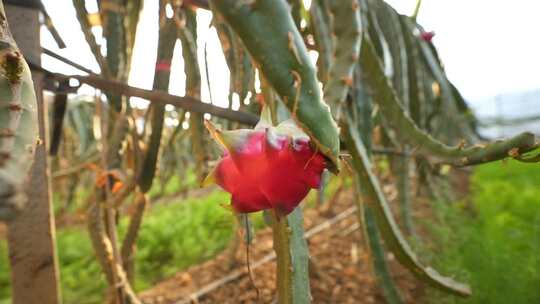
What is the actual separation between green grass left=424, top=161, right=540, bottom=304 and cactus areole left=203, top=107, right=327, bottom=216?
0.39m

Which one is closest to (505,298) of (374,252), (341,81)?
(374,252)

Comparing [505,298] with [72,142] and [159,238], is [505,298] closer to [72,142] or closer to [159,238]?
[159,238]

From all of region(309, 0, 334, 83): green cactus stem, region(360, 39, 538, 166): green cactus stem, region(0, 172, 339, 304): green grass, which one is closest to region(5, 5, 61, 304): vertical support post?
region(309, 0, 334, 83): green cactus stem

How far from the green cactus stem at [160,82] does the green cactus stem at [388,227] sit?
329mm

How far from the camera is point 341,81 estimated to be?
2.16 ft

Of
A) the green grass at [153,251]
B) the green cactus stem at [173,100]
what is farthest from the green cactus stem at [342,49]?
the green grass at [153,251]

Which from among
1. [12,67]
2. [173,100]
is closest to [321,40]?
[173,100]

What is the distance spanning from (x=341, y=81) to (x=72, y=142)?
6.94 ft

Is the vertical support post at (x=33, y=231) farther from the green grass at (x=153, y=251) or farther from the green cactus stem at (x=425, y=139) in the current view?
the green grass at (x=153, y=251)

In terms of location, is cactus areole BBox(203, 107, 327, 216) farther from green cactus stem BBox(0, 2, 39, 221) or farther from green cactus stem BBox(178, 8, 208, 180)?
green cactus stem BBox(178, 8, 208, 180)

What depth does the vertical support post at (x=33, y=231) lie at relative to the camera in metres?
0.68

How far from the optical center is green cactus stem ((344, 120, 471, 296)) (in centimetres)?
76

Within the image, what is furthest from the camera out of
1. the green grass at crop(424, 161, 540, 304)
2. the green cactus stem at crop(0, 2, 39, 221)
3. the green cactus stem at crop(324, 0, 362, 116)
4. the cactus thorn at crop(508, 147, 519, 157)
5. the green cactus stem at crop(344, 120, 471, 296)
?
the green grass at crop(424, 161, 540, 304)

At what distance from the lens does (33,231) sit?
26.8 inches
